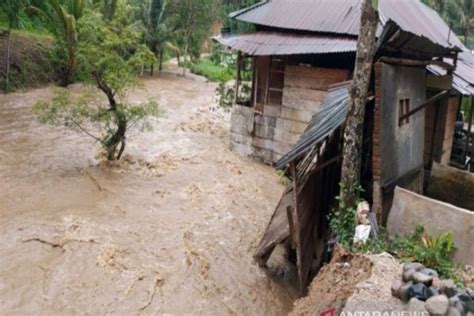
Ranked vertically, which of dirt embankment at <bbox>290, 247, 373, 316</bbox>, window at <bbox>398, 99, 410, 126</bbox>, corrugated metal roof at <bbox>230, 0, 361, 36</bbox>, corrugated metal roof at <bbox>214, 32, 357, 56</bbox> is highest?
corrugated metal roof at <bbox>230, 0, 361, 36</bbox>

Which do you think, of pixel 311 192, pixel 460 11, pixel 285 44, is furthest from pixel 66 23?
pixel 460 11

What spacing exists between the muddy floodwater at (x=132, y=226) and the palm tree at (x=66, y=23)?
589 centimetres

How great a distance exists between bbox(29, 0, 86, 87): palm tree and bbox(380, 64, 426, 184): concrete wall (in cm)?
1460

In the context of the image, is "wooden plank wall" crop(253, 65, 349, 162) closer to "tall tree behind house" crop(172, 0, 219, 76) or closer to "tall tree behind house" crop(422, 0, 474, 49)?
"tall tree behind house" crop(172, 0, 219, 76)

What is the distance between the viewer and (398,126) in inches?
224

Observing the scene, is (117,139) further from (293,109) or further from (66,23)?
(66,23)

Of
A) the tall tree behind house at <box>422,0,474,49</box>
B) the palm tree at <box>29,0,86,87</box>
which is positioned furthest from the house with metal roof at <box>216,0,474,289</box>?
the tall tree behind house at <box>422,0,474,49</box>

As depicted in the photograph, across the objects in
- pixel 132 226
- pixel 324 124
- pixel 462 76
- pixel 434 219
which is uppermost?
pixel 462 76

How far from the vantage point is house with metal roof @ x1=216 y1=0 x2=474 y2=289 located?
5500 mm

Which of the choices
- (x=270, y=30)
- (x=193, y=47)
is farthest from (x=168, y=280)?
(x=193, y=47)

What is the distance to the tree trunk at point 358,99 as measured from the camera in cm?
493

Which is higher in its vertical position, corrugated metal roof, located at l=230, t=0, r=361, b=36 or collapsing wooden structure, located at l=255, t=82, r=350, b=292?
corrugated metal roof, located at l=230, t=0, r=361, b=36

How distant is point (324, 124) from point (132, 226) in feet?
13.9

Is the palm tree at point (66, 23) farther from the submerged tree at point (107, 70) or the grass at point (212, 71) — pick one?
the grass at point (212, 71)
